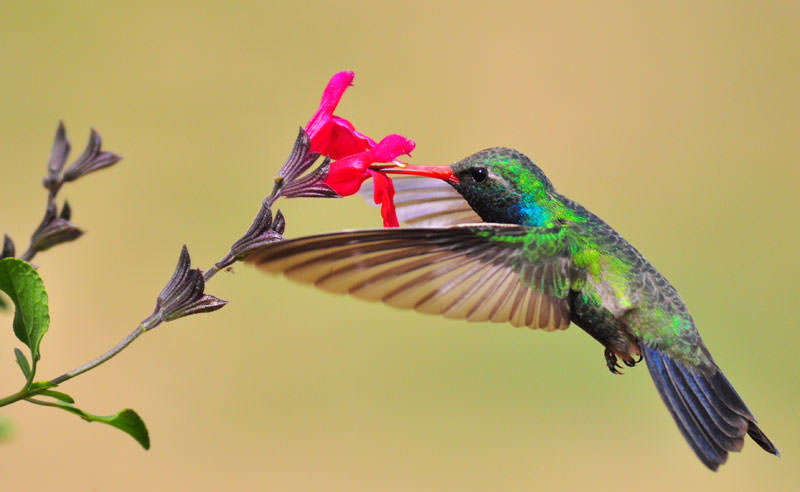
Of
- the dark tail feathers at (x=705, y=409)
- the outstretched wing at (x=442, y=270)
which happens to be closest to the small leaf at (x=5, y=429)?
the outstretched wing at (x=442, y=270)

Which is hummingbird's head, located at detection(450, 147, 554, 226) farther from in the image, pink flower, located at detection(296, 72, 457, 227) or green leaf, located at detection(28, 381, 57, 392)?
green leaf, located at detection(28, 381, 57, 392)

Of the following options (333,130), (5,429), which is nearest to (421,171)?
(333,130)

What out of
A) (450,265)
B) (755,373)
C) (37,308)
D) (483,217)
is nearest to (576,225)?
(483,217)

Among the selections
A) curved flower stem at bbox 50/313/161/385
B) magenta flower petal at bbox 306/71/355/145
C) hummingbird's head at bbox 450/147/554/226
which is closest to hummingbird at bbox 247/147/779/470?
hummingbird's head at bbox 450/147/554/226

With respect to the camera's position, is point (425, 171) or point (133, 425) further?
point (425, 171)

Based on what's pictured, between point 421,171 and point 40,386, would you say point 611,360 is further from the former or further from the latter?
point 40,386

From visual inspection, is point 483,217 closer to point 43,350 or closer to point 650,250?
point 43,350
